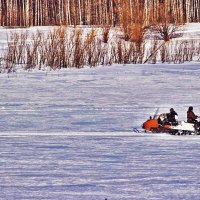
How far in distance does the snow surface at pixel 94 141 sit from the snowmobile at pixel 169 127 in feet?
0.61

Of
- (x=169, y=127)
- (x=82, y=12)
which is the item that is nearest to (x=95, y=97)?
(x=169, y=127)

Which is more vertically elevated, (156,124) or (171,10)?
(171,10)

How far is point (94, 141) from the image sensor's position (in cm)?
901

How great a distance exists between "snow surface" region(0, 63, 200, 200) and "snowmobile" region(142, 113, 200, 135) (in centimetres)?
19

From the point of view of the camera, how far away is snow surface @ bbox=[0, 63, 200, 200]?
6281 mm

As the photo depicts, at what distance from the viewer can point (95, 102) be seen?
43.8ft

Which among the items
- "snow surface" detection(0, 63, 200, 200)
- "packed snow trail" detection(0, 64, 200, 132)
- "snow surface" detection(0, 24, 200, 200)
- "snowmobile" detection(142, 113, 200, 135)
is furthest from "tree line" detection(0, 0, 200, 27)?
"snowmobile" detection(142, 113, 200, 135)

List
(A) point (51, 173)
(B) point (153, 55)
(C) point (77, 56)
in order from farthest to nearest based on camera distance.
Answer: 1. (B) point (153, 55)
2. (C) point (77, 56)
3. (A) point (51, 173)

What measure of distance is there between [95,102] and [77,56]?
5.87 meters

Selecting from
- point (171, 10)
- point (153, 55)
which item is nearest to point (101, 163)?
point (153, 55)

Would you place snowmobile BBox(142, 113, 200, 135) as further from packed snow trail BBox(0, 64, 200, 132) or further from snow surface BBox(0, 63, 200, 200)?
packed snow trail BBox(0, 64, 200, 132)

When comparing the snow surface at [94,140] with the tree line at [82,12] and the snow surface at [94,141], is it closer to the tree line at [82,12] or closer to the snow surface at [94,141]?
the snow surface at [94,141]

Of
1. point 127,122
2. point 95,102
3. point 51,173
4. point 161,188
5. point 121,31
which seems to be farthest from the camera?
point 121,31

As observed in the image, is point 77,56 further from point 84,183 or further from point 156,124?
point 84,183
